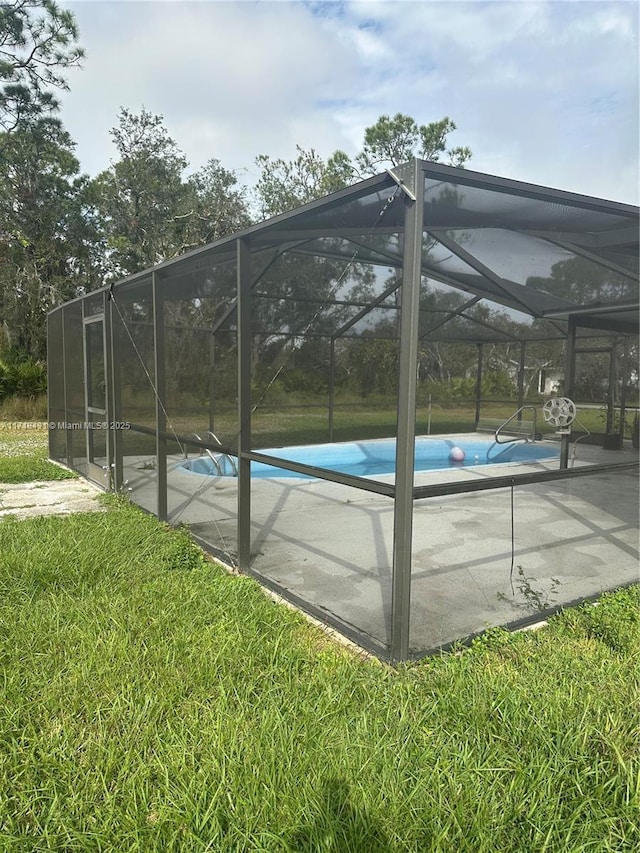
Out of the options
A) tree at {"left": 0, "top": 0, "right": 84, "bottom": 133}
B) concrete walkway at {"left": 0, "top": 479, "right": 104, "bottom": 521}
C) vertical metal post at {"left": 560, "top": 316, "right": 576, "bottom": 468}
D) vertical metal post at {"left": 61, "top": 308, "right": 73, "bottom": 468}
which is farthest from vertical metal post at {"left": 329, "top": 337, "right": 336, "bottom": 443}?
tree at {"left": 0, "top": 0, "right": 84, "bottom": 133}

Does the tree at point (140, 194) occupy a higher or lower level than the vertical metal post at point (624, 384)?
higher

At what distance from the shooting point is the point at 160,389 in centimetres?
455

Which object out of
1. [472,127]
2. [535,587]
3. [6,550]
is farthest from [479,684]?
[472,127]

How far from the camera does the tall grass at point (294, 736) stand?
1.42 metres

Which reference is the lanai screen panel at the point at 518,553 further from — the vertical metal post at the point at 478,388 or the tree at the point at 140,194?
the tree at the point at 140,194

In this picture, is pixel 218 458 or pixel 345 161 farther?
pixel 345 161

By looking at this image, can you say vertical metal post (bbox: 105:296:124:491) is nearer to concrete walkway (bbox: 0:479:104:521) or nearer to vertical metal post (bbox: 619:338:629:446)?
concrete walkway (bbox: 0:479:104:521)

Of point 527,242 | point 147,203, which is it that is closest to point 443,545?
point 527,242

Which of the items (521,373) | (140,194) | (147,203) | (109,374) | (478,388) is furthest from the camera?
(147,203)

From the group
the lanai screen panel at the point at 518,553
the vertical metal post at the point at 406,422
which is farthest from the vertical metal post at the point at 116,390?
the vertical metal post at the point at 406,422

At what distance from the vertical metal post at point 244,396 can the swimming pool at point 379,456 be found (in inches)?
7.4

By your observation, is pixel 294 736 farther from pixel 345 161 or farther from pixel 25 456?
pixel 345 161

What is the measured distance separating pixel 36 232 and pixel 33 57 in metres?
4.12

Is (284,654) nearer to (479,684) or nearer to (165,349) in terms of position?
(479,684)
